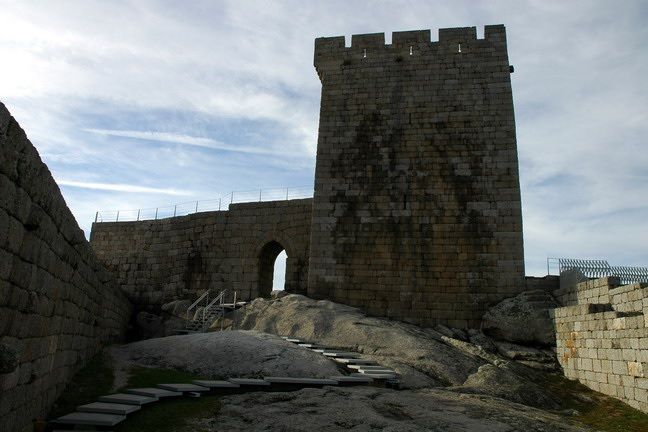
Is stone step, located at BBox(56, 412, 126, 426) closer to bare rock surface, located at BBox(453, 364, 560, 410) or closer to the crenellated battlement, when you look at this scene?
bare rock surface, located at BBox(453, 364, 560, 410)

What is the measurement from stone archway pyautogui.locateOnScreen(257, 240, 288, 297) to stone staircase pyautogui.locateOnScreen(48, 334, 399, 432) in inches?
289

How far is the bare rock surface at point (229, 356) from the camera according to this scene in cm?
917

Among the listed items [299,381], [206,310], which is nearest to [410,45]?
[206,310]

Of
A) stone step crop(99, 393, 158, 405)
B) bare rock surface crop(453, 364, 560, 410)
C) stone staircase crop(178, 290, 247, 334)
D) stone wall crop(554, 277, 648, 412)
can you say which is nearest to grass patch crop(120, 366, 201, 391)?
stone step crop(99, 393, 158, 405)

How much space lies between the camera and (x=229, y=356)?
32.1 ft

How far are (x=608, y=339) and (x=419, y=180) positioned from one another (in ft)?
24.1

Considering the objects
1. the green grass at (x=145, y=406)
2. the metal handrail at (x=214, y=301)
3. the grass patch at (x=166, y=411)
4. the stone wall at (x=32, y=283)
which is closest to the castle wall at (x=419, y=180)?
the metal handrail at (x=214, y=301)

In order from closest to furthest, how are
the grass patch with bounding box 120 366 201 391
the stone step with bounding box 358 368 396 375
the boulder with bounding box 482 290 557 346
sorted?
the grass patch with bounding box 120 366 201 391
the stone step with bounding box 358 368 396 375
the boulder with bounding box 482 290 557 346

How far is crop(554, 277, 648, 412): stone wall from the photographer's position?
344 inches

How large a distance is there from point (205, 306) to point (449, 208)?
909 cm

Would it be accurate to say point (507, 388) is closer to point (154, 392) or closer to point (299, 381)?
point (299, 381)

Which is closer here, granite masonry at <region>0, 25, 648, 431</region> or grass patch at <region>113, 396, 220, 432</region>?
grass patch at <region>113, 396, 220, 432</region>

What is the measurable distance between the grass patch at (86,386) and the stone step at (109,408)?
0.95 ft

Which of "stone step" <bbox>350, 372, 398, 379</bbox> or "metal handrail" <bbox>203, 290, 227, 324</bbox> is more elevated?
"metal handrail" <bbox>203, 290, 227, 324</bbox>
